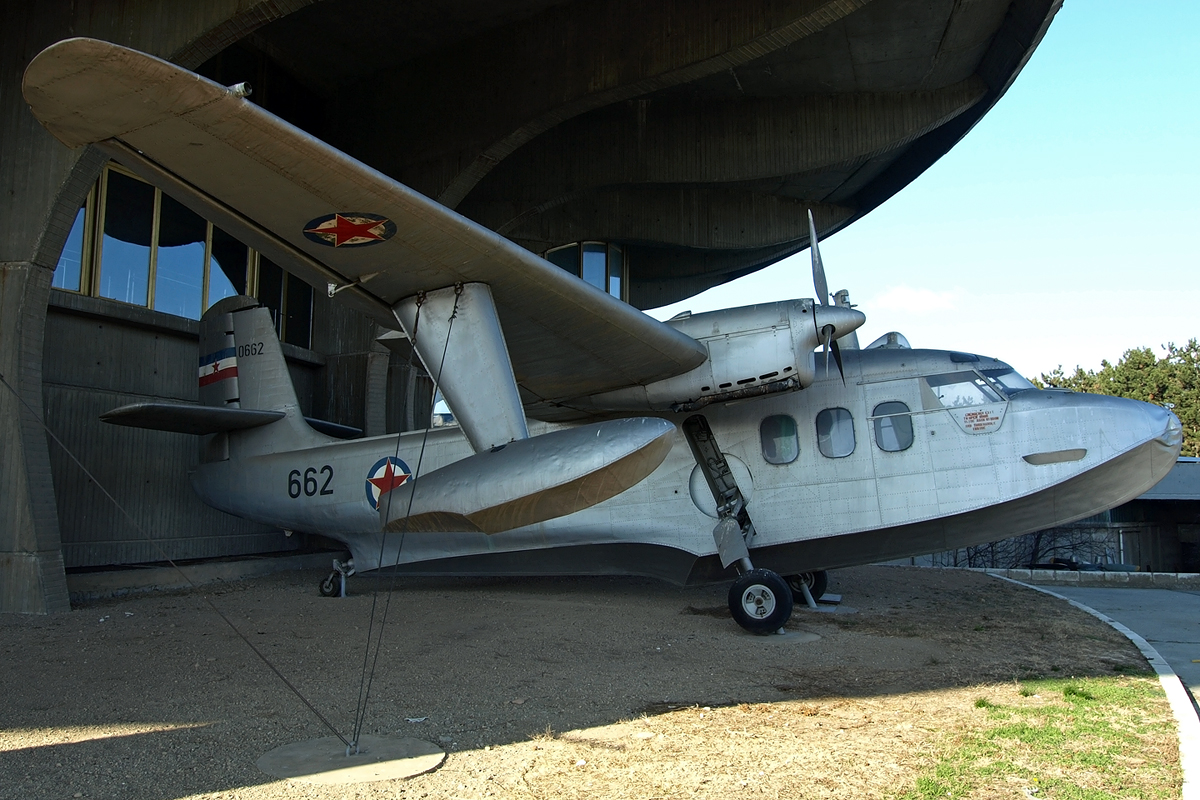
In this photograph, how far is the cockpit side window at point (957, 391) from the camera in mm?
9141

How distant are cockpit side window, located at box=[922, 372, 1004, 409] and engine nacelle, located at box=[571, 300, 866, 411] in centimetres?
154

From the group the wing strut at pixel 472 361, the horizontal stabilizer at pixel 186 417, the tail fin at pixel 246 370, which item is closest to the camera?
the wing strut at pixel 472 361

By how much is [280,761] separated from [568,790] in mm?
1590

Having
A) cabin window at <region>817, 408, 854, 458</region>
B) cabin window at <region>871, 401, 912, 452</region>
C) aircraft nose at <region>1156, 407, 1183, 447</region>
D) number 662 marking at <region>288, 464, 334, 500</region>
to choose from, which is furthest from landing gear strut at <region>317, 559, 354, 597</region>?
aircraft nose at <region>1156, 407, 1183, 447</region>

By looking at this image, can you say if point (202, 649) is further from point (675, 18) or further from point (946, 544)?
point (675, 18)

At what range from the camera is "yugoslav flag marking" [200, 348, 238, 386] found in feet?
40.9

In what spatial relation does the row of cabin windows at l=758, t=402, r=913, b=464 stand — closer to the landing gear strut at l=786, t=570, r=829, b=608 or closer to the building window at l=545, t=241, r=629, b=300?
the landing gear strut at l=786, t=570, r=829, b=608

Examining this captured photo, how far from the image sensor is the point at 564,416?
9.39 metres

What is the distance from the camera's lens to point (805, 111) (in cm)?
1794

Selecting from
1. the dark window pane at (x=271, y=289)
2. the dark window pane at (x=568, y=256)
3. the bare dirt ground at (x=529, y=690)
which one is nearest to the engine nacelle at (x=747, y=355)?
the bare dirt ground at (x=529, y=690)

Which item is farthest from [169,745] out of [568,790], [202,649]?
[202,649]

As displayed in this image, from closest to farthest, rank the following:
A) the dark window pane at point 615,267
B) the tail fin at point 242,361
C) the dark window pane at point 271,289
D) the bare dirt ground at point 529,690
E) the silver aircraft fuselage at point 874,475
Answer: the bare dirt ground at point 529,690 → the silver aircraft fuselage at point 874,475 → the tail fin at point 242,361 → the dark window pane at point 271,289 → the dark window pane at point 615,267

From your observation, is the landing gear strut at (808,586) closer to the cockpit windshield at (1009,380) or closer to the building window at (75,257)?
the cockpit windshield at (1009,380)

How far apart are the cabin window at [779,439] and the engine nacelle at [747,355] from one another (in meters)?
1.23
